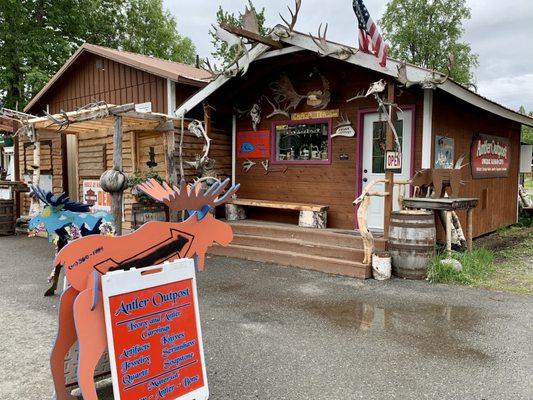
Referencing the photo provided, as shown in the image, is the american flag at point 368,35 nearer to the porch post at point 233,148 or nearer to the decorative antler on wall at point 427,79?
the decorative antler on wall at point 427,79

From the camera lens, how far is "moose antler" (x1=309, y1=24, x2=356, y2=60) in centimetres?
588

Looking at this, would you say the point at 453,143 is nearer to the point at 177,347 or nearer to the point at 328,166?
the point at 328,166

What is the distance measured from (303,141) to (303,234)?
1902 mm

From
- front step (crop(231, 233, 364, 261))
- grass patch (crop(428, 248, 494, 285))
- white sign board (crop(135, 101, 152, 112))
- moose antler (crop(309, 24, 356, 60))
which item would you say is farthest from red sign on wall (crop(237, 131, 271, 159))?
grass patch (crop(428, 248, 494, 285))

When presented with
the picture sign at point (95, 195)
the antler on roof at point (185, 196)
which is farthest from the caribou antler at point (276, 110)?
the antler on roof at point (185, 196)

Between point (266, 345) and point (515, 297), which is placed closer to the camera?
point (266, 345)

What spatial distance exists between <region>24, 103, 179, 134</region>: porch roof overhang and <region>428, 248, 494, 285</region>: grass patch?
4.68 m

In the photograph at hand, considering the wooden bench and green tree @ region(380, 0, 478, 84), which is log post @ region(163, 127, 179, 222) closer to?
the wooden bench

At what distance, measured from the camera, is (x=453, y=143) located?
7.18m

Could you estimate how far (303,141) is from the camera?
7.84 m

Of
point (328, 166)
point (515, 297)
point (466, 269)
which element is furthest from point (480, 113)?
point (515, 297)

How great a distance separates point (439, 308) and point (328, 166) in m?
3.56

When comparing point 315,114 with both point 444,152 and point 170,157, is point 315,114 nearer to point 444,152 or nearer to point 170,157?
point 444,152

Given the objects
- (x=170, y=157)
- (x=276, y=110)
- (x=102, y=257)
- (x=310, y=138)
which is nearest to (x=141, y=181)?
(x=170, y=157)
